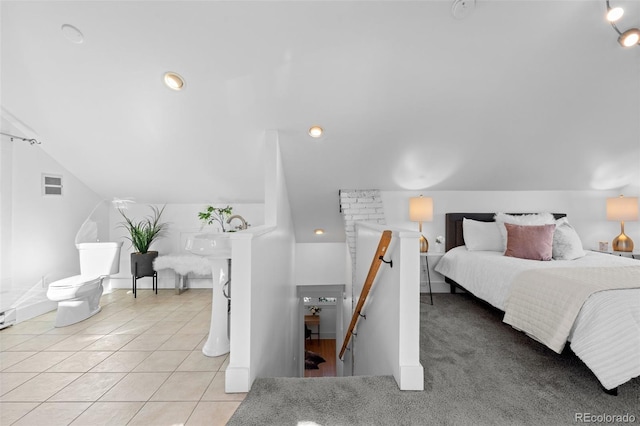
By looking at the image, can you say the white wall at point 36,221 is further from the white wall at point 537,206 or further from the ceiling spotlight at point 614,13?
the ceiling spotlight at point 614,13

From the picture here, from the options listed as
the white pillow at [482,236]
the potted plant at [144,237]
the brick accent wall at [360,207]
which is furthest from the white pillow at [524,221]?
the potted plant at [144,237]

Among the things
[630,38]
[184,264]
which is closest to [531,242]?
[630,38]

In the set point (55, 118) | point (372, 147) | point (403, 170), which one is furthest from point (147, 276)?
point (403, 170)

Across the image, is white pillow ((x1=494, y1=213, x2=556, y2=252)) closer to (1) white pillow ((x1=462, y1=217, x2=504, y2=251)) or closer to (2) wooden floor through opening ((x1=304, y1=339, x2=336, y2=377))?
(1) white pillow ((x1=462, y1=217, x2=504, y2=251))

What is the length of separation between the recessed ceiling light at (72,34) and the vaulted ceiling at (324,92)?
0.04 metres

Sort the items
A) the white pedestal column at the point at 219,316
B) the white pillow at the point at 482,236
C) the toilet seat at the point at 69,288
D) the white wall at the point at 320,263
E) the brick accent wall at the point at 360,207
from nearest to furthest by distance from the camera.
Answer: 1. the white pedestal column at the point at 219,316
2. the toilet seat at the point at 69,288
3. the white pillow at the point at 482,236
4. the brick accent wall at the point at 360,207
5. the white wall at the point at 320,263

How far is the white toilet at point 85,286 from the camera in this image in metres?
2.65

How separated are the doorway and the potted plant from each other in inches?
87.3

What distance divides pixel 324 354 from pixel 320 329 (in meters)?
0.68

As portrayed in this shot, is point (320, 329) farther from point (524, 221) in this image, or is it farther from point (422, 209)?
point (524, 221)

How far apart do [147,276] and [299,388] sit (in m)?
3.06

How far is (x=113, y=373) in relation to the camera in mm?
1943

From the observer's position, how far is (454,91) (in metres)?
2.65

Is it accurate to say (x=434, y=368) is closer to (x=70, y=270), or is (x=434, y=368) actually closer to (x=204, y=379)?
(x=204, y=379)
